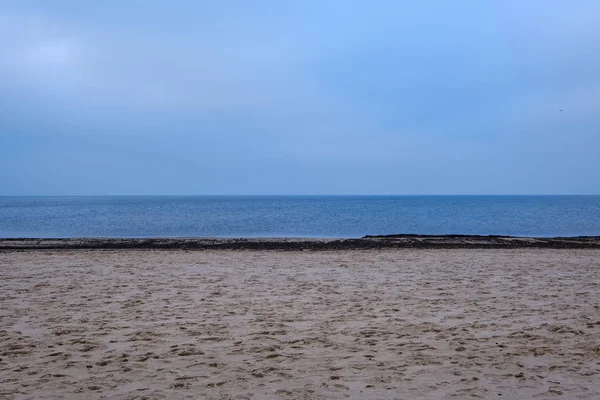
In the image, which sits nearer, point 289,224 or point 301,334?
point 301,334

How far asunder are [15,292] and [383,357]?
367 inches

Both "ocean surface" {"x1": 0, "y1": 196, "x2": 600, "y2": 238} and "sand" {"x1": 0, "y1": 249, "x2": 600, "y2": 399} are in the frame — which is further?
"ocean surface" {"x1": 0, "y1": 196, "x2": 600, "y2": 238}

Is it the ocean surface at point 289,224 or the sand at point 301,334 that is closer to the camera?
the sand at point 301,334

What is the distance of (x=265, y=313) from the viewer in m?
8.95

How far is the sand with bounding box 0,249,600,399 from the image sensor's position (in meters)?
5.45

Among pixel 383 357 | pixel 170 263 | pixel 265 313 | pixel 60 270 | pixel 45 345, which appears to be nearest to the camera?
pixel 383 357

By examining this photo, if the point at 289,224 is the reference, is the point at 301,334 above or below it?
above

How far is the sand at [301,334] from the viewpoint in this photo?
215 inches

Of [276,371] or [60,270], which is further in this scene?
[60,270]

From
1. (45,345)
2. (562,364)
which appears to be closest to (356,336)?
(562,364)

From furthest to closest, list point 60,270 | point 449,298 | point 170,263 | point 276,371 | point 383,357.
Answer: point 170,263
point 60,270
point 449,298
point 383,357
point 276,371

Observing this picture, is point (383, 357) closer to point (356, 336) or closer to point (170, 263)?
point (356, 336)

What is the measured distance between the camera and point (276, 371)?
19.4ft

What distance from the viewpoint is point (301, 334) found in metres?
7.50
